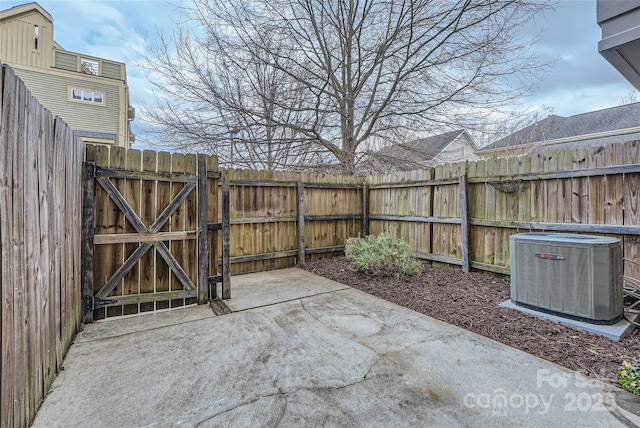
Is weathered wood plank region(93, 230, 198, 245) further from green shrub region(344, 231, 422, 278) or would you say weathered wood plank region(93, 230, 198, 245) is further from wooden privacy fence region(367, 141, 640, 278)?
wooden privacy fence region(367, 141, 640, 278)

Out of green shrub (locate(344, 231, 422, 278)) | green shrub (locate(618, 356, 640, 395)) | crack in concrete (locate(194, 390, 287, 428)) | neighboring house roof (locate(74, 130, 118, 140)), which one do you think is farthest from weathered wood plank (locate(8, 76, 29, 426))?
neighboring house roof (locate(74, 130, 118, 140))

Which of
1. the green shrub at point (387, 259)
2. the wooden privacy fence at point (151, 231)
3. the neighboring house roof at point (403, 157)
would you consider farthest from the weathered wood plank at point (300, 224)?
the neighboring house roof at point (403, 157)

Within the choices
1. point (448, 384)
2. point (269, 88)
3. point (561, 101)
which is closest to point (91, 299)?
point (448, 384)

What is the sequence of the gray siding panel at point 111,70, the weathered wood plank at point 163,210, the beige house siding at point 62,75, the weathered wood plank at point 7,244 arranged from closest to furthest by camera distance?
the weathered wood plank at point 7,244 → the weathered wood plank at point 163,210 → the beige house siding at point 62,75 → the gray siding panel at point 111,70

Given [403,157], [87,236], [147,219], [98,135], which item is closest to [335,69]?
[403,157]

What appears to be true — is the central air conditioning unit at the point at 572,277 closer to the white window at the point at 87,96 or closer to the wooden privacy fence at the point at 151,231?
the wooden privacy fence at the point at 151,231

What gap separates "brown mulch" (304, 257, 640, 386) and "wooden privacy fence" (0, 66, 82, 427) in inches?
130

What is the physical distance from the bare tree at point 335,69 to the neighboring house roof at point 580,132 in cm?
401

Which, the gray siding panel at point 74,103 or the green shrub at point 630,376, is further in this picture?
the gray siding panel at point 74,103

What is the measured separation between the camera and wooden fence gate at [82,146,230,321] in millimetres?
3094

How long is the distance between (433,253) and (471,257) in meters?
0.71

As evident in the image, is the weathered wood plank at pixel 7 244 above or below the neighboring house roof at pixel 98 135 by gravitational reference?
below

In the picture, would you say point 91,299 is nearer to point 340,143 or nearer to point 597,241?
point 597,241

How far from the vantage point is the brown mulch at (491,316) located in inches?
87.9
